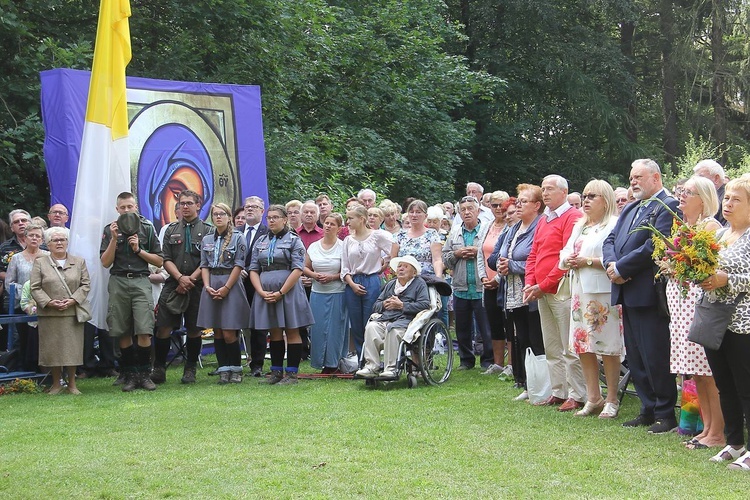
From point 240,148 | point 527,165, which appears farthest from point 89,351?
point 527,165

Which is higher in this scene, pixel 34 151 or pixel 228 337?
pixel 34 151

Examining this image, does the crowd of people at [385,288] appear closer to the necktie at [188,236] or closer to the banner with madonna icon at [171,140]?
the necktie at [188,236]

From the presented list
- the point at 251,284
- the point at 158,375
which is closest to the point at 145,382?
the point at 158,375

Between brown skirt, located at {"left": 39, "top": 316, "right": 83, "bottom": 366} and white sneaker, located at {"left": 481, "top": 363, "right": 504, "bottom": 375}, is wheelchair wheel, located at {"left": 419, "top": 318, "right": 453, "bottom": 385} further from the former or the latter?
brown skirt, located at {"left": 39, "top": 316, "right": 83, "bottom": 366}

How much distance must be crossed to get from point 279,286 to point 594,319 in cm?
364

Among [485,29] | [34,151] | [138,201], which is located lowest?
[138,201]

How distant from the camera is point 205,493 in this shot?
520 cm

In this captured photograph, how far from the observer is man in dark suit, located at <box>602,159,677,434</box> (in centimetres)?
668

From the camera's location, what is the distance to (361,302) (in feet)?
33.5

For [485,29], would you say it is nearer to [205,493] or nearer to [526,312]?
[526,312]

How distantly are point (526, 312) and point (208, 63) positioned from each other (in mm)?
9057

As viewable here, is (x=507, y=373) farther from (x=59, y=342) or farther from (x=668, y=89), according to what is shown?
(x=668, y=89)

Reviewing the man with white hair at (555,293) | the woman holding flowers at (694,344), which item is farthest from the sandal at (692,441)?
the man with white hair at (555,293)

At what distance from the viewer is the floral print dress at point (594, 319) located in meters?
7.16
